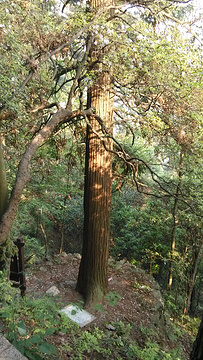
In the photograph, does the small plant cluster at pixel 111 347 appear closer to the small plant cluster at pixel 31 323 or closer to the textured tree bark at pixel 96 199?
the small plant cluster at pixel 31 323

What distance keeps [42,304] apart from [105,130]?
3.06 metres

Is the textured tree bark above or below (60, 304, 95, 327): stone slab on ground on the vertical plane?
above

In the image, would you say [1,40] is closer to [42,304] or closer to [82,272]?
[42,304]

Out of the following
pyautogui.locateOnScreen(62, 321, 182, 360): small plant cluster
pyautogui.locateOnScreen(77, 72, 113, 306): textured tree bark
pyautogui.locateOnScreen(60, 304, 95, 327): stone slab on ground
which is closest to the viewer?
pyautogui.locateOnScreen(62, 321, 182, 360): small plant cluster

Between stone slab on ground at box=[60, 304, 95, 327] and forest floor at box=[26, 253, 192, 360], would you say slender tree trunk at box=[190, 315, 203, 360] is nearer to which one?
forest floor at box=[26, 253, 192, 360]

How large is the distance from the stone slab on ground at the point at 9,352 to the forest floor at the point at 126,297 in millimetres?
1918

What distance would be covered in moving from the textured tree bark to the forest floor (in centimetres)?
48

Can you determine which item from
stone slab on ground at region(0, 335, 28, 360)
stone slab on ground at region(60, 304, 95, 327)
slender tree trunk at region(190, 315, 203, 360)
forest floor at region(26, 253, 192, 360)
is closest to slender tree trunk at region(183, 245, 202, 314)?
forest floor at region(26, 253, 192, 360)

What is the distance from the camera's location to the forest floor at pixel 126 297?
480 centimetres

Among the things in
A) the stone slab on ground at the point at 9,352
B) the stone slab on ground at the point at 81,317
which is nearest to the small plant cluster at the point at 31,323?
the stone slab on ground at the point at 9,352

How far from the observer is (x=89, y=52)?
488 centimetres

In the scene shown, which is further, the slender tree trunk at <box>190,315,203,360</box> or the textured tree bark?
the textured tree bark

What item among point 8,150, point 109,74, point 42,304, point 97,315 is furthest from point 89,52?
point 97,315

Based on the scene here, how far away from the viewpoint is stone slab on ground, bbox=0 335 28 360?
177 cm
